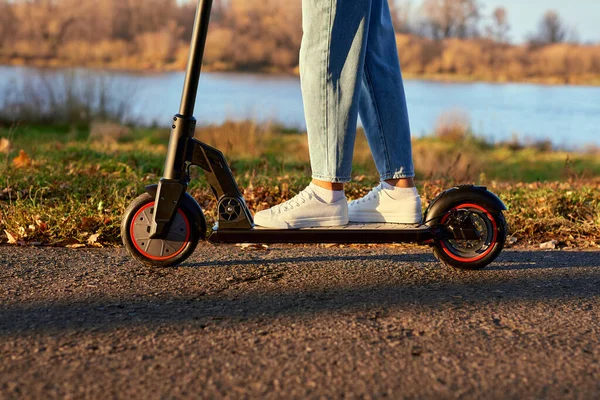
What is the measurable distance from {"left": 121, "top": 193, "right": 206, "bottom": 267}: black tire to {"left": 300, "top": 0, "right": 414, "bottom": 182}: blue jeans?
51 cm

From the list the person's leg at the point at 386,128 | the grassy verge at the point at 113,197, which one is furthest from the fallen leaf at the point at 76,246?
the person's leg at the point at 386,128

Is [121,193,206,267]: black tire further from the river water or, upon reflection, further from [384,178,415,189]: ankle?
the river water

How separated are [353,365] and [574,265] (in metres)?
1.58

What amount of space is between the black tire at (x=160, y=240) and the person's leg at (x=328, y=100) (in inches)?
10.0

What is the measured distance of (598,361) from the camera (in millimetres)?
2031

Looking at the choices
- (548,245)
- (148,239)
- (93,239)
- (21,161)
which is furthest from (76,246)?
(548,245)

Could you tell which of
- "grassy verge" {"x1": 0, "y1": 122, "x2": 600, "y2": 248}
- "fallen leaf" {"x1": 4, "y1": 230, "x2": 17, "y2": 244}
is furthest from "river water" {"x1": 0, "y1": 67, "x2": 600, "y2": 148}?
"fallen leaf" {"x1": 4, "y1": 230, "x2": 17, "y2": 244}

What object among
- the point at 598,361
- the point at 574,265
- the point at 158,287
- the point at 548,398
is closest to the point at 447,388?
the point at 548,398

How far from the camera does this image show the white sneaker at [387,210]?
298 centimetres

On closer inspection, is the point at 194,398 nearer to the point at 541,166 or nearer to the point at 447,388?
the point at 447,388

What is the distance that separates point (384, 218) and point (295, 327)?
88 cm

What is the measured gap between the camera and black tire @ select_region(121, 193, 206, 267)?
2.82m

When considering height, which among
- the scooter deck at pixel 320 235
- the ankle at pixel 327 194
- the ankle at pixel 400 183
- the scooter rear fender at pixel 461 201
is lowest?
the scooter deck at pixel 320 235

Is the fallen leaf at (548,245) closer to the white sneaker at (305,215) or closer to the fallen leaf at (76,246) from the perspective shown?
the white sneaker at (305,215)
